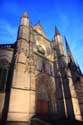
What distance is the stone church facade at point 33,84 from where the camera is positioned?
30.1 feet

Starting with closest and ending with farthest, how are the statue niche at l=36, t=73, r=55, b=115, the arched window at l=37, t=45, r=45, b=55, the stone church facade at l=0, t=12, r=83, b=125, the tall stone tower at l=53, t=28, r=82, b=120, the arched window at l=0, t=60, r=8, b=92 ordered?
1. the stone church facade at l=0, t=12, r=83, b=125
2. the arched window at l=0, t=60, r=8, b=92
3. the statue niche at l=36, t=73, r=55, b=115
4. the tall stone tower at l=53, t=28, r=82, b=120
5. the arched window at l=37, t=45, r=45, b=55

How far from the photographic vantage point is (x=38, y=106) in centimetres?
1111

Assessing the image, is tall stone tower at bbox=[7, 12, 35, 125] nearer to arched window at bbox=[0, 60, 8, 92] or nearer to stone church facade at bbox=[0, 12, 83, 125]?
stone church facade at bbox=[0, 12, 83, 125]

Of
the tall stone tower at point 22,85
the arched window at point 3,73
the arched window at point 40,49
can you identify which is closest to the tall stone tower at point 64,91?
the arched window at point 40,49

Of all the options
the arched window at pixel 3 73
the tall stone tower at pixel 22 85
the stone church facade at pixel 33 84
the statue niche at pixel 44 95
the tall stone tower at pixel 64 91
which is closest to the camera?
the tall stone tower at pixel 22 85

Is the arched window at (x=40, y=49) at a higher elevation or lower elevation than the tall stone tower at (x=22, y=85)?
higher

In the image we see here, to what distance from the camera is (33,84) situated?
11.1 m

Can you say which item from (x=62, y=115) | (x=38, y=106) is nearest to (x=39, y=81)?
(x=38, y=106)

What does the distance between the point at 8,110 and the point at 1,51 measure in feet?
20.4

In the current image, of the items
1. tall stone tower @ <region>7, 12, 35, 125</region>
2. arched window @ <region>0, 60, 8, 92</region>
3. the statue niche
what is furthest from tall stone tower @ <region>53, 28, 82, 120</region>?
arched window @ <region>0, 60, 8, 92</region>

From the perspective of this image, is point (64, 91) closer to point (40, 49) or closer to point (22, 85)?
point (22, 85)

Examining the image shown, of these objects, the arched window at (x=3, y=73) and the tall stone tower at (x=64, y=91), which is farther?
the tall stone tower at (x=64, y=91)

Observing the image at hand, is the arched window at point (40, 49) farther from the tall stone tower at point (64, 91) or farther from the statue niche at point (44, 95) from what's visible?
the statue niche at point (44, 95)

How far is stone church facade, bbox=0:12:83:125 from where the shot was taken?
917 centimetres
